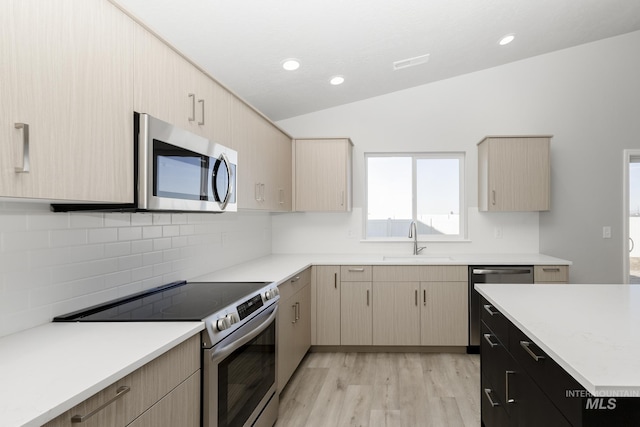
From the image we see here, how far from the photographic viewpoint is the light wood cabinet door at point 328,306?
372 cm

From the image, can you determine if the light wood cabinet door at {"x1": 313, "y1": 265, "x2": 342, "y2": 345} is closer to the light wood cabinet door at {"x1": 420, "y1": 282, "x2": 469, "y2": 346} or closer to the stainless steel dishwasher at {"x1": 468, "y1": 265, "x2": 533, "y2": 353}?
the light wood cabinet door at {"x1": 420, "y1": 282, "x2": 469, "y2": 346}

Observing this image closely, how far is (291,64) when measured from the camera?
296cm

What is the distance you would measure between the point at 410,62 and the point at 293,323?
2477mm

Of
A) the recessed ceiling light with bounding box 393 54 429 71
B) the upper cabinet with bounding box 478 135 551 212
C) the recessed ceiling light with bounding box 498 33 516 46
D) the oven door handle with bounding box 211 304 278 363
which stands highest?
the recessed ceiling light with bounding box 498 33 516 46

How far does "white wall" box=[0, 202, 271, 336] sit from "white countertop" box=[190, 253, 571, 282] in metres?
0.29

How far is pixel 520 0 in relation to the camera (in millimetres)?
2807

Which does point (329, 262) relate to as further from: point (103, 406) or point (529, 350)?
point (103, 406)

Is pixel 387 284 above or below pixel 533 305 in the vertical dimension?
below

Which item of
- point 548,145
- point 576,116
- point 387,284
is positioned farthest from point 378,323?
point 576,116

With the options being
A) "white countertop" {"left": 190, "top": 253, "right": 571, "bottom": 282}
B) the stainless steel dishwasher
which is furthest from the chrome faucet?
the stainless steel dishwasher

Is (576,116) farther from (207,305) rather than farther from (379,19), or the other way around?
(207,305)

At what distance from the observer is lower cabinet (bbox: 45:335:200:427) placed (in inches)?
39.8

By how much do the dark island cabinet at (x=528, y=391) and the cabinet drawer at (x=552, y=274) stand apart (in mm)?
1697

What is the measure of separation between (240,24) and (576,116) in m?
3.65
